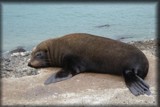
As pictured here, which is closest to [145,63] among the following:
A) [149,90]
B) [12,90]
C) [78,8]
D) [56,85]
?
[149,90]

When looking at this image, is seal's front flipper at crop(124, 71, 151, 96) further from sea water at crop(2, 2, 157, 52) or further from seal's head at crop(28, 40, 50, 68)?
sea water at crop(2, 2, 157, 52)

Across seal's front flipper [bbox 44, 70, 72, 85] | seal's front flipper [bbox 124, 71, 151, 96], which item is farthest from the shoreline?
seal's front flipper [bbox 124, 71, 151, 96]

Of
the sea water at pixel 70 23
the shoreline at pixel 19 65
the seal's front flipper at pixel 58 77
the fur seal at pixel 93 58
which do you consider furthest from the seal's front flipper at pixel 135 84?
the sea water at pixel 70 23

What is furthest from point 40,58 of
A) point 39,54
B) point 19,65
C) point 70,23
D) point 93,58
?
point 70,23

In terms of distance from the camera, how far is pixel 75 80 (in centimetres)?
567

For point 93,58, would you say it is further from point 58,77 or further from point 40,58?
point 40,58

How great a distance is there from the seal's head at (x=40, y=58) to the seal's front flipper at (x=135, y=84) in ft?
5.34

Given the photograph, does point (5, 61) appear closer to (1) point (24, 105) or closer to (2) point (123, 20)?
(1) point (24, 105)

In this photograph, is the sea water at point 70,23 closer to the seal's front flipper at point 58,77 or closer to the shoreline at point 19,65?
the shoreline at point 19,65

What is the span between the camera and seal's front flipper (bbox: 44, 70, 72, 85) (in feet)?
18.4

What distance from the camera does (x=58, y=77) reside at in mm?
5793

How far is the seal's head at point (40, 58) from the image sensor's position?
667cm

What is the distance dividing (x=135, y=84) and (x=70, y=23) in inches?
345

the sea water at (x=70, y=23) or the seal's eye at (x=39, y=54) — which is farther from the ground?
the seal's eye at (x=39, y=54)
